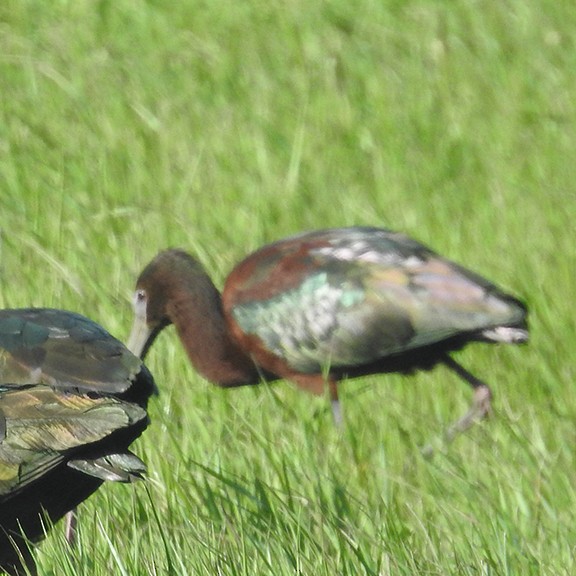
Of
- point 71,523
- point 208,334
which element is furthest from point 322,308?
point 71,523

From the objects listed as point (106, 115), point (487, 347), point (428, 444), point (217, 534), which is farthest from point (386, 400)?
point (106, 115)

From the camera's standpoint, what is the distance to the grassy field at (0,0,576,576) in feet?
13.2

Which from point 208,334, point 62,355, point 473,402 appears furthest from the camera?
point 208,334

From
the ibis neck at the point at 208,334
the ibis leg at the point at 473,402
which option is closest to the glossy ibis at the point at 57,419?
the ibis leg at the point at 473,402

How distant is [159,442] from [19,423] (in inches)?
45.1

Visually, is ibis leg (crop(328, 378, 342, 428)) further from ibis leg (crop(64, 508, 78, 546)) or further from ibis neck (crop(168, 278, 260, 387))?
ibis leg (crop(64, 508, 78, 546))

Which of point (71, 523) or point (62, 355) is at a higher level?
point (62, 355)

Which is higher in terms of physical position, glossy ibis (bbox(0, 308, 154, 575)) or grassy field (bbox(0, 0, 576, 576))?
glossy ibis (bbox(0, 308, 154, 575))

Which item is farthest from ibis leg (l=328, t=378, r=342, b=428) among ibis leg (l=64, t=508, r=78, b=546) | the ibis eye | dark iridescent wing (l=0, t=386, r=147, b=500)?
dark iridescent wing (l=0, t=386, r=147, b=500)

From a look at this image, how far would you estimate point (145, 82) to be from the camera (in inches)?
335

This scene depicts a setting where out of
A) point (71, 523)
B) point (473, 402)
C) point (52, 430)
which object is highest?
point (52, 430)

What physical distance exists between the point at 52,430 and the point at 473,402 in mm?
2417

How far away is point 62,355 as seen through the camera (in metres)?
3.92

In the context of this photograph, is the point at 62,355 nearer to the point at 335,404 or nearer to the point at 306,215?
the point at 335,404
